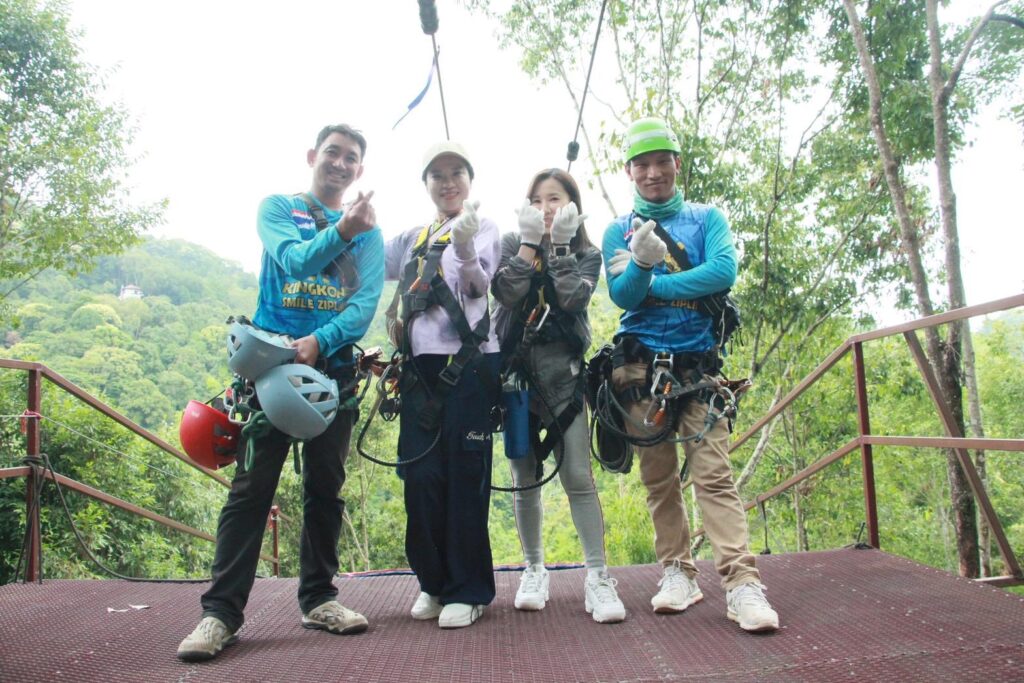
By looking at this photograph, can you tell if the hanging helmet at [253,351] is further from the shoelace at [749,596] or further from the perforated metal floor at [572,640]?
the shoelace at [749,596]

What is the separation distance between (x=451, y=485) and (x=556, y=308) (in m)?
0.74

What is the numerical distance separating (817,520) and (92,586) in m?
16.0

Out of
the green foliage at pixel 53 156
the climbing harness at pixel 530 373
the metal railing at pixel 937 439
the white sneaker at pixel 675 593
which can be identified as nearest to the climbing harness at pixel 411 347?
the climbing harness at pixel 530 373

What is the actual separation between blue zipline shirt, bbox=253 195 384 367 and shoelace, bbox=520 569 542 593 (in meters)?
1.08

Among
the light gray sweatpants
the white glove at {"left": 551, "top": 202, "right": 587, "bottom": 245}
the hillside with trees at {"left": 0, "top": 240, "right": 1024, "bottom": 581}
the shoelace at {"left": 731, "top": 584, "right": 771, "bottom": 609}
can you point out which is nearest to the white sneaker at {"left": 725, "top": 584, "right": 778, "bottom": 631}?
the shoelace at {"left": 731, "top": 584, "right": 771, "bottom": 609}

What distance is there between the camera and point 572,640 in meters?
2.29

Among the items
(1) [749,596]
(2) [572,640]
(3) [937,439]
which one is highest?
(3) [937,439]

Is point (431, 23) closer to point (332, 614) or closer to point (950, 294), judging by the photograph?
point (332, 614)

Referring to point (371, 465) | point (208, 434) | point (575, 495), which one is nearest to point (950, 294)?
point (575, 495)

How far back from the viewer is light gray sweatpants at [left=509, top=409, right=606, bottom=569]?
266 centimetres

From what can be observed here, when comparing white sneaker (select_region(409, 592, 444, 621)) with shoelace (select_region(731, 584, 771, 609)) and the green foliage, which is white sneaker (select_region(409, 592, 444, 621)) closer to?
shoelace (select_region(731, 584, 771, 609))

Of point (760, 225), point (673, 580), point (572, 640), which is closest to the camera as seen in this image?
point (572, 640)

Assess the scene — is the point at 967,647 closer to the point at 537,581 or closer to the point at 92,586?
the point at 537,581

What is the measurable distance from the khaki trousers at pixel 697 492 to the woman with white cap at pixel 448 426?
0.59 meters
